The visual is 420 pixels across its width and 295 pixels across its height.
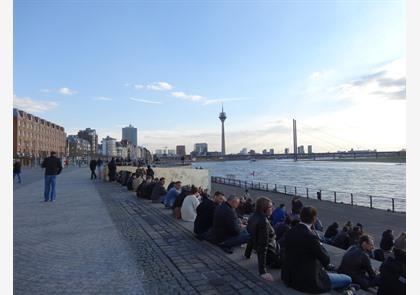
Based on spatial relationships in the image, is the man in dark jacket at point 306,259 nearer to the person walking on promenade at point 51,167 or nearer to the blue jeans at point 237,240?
the blue jeans at point 237,240

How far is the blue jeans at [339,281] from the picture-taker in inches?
215

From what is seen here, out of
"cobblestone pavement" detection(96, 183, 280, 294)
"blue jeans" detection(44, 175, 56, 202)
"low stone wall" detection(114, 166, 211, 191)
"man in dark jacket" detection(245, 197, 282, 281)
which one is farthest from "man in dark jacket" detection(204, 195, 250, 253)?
"low stone wall" detection(114, 166, 211, 191)

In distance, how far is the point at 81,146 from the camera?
173 m

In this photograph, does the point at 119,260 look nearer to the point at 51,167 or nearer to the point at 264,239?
the point at 264,239

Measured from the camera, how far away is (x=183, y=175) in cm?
3192

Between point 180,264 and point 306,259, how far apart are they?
2.34m

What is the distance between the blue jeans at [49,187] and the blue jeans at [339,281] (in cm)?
1209

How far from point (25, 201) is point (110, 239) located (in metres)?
8.83

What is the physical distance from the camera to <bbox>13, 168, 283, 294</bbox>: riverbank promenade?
538 centimetres

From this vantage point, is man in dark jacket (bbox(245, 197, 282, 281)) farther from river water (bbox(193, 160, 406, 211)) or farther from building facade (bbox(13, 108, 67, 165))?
building facade (bbox(13, 108, 67, 165))

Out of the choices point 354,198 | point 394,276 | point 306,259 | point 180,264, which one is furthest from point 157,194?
point 354,198
